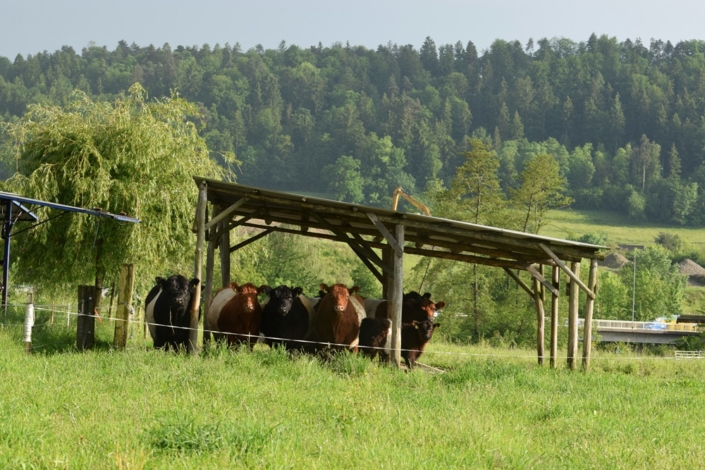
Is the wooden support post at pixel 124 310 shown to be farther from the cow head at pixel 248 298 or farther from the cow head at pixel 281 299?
the cow head at pixel 281 299

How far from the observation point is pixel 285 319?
19328mm

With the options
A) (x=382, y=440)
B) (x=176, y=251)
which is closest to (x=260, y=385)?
(x=382, y=440)

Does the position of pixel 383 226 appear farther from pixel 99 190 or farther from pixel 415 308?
pixel 99 190

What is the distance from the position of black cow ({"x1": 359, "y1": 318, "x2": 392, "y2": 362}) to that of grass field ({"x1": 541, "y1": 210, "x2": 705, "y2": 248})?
Result: 10623 cm

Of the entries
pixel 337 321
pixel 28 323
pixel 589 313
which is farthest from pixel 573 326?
pixel 28 323

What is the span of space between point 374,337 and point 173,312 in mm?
4161

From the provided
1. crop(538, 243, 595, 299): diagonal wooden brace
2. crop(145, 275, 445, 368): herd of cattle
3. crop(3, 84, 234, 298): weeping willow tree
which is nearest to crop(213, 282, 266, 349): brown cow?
crop(145, 275, 445, 368): herd of cattle

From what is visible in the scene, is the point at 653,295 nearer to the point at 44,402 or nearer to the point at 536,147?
the point at 44,402

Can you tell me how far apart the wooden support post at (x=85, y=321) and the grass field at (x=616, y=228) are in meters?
109

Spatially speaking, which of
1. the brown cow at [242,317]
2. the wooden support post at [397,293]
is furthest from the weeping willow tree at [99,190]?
the wooden support post at [397,293]

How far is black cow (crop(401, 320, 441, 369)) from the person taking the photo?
2033cm

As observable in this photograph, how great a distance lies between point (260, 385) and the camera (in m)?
13.0

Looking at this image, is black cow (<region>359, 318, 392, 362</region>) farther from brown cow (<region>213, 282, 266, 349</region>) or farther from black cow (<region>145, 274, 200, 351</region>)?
black cow (<region>145, 274, 200, 351</region>)

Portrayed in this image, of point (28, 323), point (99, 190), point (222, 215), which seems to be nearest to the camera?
point (28, 323)
